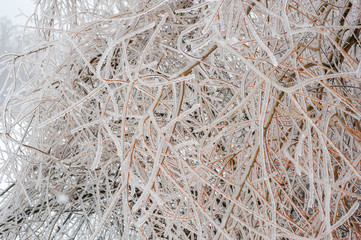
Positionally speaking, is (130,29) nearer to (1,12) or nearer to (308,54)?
(308,54)

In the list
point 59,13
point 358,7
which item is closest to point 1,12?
point 59,13

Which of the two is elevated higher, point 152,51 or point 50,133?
point 152,51

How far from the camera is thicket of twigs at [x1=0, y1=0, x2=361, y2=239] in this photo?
437mm

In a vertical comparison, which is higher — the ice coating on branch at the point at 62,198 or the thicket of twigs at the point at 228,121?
the thicket of twigs at the point at 228,121

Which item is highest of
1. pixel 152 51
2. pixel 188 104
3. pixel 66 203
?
pixel 152 51

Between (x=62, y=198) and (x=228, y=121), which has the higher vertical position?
(x=228, y=121)

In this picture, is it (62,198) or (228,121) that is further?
(62,198)

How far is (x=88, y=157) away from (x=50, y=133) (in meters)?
0.21

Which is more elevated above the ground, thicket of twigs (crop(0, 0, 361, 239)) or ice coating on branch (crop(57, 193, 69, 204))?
thicket of twigs (crop(0, 0, 361, 239))

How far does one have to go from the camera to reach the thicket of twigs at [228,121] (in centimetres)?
44

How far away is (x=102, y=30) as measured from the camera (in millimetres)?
921

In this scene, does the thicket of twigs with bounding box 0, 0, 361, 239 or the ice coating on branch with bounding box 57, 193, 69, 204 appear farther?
the ice coating on branch with bounding box 57, 193, 69, 204

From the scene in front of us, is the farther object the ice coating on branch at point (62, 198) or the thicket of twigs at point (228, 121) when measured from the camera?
the ice coating on branch at point (62, 198)

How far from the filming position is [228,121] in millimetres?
755
